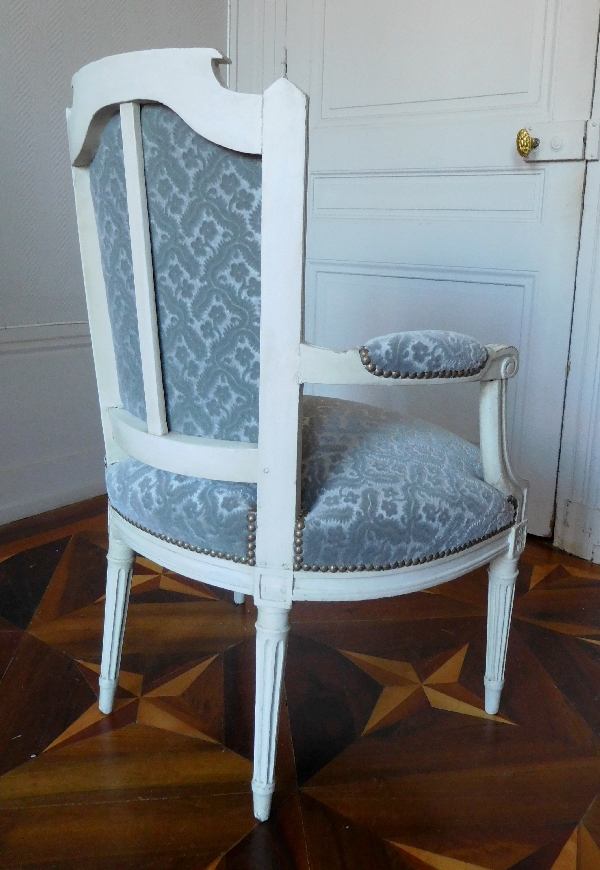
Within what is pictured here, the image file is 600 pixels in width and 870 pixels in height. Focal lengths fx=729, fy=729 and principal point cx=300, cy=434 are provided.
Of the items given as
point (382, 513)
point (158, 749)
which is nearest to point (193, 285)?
point (382, 513)

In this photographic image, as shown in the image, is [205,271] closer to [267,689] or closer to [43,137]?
[267,689]

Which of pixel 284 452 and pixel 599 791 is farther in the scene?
pixel 599 791

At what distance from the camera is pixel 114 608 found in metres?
1.06

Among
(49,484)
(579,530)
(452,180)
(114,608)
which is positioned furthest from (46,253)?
(579,530)

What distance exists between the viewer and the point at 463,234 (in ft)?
5.83

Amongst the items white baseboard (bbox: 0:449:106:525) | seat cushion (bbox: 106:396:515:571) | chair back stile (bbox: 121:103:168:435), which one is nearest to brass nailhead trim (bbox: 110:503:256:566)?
seat cushion (bbox: 106:396:515:571)

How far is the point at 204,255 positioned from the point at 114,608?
564mm

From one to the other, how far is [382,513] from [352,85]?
1.50m

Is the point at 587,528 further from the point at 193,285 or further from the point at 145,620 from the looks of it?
the point at 193,285

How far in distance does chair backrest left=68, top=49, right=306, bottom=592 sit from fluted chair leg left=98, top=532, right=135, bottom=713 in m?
0.23

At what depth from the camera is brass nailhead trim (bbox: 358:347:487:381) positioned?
2.43 ft

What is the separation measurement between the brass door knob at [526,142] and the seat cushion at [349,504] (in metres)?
0.96

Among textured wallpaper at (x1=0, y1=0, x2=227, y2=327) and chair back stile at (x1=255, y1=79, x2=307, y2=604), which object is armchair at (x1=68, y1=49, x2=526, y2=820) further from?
textured wallpaper at (x1=0, y1=0, x2=227, y2=327)

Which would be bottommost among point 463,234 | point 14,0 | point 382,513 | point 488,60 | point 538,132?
point 382,513
